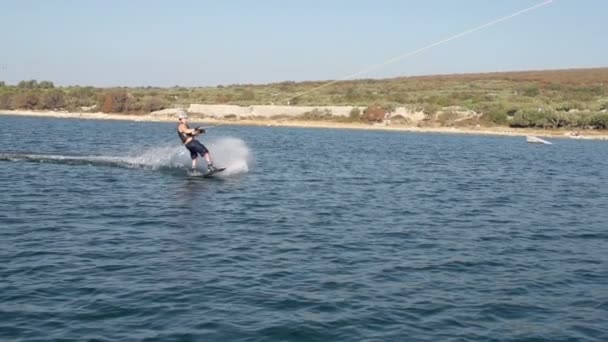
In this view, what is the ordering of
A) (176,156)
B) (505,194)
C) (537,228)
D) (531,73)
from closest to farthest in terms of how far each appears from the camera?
(537,228) → (505,194) → (176,156) → (531,73)

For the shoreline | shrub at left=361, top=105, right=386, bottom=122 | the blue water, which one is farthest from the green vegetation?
the blue water

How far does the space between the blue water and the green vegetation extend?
5132 cm

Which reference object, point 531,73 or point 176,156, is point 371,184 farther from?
point 531,73

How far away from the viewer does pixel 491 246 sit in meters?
14.8

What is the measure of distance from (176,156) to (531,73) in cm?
15281

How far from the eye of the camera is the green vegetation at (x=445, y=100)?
83750 mm

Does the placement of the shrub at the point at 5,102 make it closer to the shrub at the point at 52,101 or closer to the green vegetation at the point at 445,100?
the green vegetation at the point at 445,100

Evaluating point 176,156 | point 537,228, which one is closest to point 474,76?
point 176,156

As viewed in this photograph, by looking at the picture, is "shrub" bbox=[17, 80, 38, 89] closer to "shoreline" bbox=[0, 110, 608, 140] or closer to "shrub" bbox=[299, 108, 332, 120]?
"shoreline" bbox=[0, 110, 608, 140]

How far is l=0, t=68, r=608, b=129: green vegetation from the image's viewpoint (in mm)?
83750

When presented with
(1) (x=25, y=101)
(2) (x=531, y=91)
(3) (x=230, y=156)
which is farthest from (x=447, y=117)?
(3) (x=230, y=156)

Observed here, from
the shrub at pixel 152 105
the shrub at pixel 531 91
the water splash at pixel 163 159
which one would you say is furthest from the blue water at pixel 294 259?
the shrub at pixel 531 91

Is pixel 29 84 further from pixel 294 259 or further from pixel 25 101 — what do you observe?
pixel 294 259

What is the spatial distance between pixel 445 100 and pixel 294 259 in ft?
304
